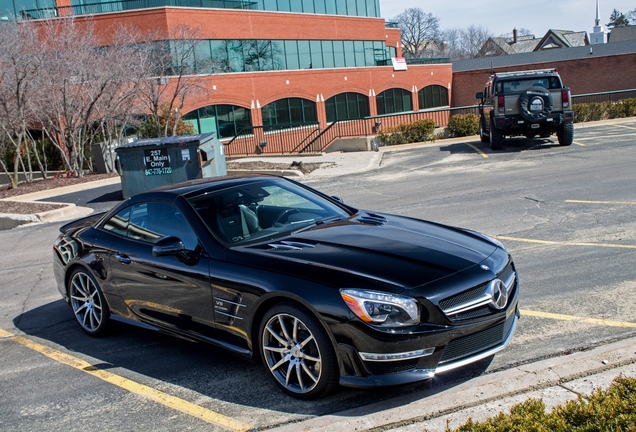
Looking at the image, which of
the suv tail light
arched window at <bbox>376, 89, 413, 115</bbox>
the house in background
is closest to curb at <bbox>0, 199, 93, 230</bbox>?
the suv tail light

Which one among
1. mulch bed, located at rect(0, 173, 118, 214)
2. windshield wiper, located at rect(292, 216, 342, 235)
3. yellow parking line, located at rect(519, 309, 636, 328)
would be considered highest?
windshield wiper, located at rect(292, 216, 342, 235)

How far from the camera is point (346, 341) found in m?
4.21

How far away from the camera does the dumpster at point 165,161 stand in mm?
15406

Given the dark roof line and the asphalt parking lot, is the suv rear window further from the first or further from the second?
the dark roof line

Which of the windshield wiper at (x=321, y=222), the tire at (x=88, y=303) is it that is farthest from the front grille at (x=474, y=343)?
the tire at (x=88, y=303)

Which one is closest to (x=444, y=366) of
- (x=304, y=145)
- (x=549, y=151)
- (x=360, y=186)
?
(x=360, y=186)

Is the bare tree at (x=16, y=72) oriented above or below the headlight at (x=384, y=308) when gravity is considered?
above

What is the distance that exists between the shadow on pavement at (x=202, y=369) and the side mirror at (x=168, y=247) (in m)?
0.83

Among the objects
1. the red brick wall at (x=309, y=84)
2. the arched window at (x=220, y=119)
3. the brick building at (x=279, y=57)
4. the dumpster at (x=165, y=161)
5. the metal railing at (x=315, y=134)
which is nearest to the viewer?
the dumpster at (x=165, y=161)

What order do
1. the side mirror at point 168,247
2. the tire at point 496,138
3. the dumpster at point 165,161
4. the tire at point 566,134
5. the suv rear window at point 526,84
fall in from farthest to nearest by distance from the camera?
the tire at point 496,138 < the suv rear window at point 526,84 < the tire at point 566,134 < the dumpster at point 165,161 < the side mirror at point 168,247

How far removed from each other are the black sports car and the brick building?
960 inches

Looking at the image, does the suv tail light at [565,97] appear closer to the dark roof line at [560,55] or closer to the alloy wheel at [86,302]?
the alloy wheel at [86,302]

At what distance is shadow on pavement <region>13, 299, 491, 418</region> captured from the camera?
4.48m

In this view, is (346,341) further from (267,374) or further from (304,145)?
(304,145)
